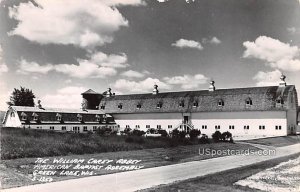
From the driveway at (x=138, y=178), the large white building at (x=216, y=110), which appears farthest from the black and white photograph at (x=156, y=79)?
the large white building at (x=216, y=110)

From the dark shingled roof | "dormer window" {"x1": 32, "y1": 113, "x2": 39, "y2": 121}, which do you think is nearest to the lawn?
the dark shingled roof

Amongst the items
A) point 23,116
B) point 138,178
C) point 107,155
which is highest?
point 23,116

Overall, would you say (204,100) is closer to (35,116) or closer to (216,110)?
(216,110)

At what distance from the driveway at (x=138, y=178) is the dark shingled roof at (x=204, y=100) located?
29.0 meters

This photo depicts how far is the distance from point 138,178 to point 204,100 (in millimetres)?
38788

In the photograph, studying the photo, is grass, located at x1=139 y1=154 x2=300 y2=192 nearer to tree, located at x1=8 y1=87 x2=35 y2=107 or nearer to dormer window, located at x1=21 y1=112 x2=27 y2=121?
tree, located at x1=8 y1=87 x2=35 y2=107

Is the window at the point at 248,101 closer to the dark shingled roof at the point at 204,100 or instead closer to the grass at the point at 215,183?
the dark shingled roof at the point at 204,100

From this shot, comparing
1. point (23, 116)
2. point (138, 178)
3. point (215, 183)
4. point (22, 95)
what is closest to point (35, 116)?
point (23, 116)

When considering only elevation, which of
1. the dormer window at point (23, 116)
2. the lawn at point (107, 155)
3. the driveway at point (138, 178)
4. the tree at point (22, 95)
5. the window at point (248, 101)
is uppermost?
the window at point (248, 101)

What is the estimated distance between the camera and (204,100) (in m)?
52.0

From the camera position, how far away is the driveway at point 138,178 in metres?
12.1

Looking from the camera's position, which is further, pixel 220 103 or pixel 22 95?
pixel 220 103

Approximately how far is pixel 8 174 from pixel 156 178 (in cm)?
524

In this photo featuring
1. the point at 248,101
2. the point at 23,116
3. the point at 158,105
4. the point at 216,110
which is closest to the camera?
the point at 23,116
